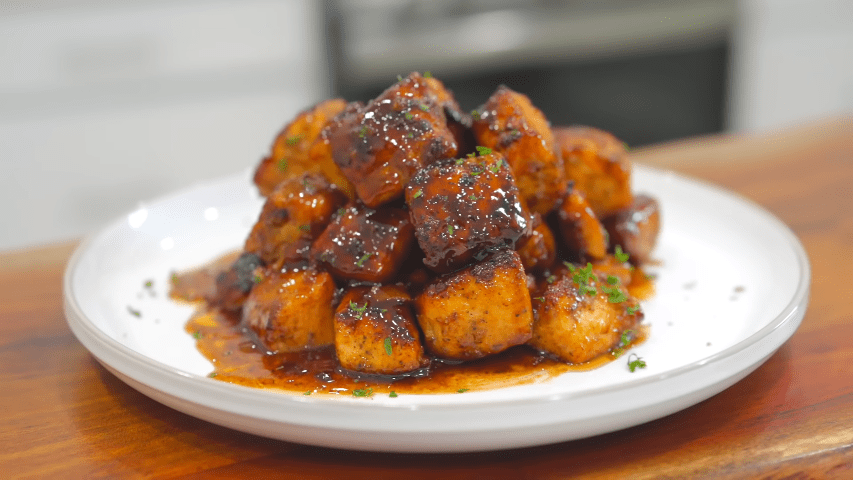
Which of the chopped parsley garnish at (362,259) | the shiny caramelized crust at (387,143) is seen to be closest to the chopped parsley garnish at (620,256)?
the shiny caramelized crust at (387,143)

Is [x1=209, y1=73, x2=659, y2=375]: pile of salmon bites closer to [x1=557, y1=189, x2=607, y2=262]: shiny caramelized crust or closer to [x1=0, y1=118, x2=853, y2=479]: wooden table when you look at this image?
[x1=557, y1=189, x2=607, y2=262]: shiny caramelized crust

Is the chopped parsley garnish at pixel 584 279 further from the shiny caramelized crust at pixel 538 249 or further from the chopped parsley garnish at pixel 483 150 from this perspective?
the chopped parsley garnish at pixel 483 150

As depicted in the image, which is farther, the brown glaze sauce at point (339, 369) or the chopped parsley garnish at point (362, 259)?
the chopped parsley garnish at point (362, 259)

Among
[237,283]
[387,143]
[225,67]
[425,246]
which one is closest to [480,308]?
[425,246]

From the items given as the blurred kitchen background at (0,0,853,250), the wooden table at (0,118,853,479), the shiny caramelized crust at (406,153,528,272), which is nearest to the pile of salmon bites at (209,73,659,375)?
the shiny caramelized crust at (406,153,528,272)

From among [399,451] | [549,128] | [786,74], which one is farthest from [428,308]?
[786,74]

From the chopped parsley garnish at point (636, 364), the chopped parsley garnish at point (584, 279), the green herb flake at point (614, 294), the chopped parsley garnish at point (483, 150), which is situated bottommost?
the chopped parsley garnish at point (636, 364)

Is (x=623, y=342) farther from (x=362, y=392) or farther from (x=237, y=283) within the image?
(x=237, y=283)
